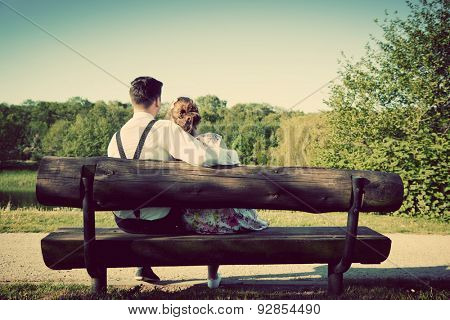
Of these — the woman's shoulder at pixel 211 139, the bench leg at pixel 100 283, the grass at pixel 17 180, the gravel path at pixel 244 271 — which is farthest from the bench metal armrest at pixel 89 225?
the grass at pixel 17 180

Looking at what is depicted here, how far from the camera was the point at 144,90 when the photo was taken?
3301 mm

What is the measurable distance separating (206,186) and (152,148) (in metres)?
0.64

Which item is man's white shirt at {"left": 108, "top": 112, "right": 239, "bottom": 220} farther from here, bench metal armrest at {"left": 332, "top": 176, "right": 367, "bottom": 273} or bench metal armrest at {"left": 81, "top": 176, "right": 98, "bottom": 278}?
bench metal armrest at {"left": 332, "top": 176, "right": 367, "bottom": 273}

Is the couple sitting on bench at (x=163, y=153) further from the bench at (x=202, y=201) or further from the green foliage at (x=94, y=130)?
the green foliage at (x=94, y=130)

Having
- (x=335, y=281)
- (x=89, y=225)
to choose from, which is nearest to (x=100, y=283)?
(x=89, y=225)

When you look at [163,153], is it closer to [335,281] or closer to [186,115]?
[186,115]

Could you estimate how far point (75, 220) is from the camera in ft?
25.2

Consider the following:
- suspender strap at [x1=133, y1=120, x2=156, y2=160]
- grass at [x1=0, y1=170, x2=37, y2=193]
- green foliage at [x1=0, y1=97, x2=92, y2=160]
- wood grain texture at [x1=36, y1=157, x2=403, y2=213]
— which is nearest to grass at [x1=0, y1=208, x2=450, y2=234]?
suspender strap at [x1=133, y1=120, x2=156, y2=160]

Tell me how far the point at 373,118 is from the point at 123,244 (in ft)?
29.2

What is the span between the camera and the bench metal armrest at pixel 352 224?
105 inches

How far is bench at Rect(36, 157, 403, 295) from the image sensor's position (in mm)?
2537

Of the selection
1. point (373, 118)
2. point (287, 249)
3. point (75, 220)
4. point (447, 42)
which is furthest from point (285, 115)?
point (287, 249)
